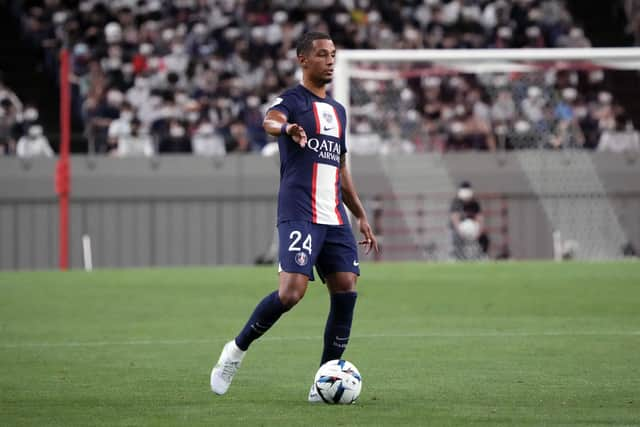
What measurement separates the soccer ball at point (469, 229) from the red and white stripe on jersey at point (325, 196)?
1621cm

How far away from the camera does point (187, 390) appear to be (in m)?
8.48

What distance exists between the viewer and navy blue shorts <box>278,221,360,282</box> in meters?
8.02

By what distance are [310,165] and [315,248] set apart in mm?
519

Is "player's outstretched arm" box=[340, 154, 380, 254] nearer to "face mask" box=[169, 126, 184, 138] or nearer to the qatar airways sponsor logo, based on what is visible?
the qatar airways sponsor logo

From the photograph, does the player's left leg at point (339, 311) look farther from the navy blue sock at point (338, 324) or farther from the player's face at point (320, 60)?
the player's face at point (320, 60)

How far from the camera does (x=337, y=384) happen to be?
786 centimetres

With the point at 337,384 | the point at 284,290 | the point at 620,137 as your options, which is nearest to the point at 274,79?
the point at 620,137

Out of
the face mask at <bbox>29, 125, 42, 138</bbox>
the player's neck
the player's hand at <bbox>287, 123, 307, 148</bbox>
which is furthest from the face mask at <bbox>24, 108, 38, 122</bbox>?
the player's hand at <bbox>287, 123, 307, 148</bbox>

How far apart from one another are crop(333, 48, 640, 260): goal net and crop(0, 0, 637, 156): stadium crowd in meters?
0.04

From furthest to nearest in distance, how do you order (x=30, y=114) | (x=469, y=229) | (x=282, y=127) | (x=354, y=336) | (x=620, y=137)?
(x=30, y=114) < (x=620, y=137) < (x=469, y=229) < (x=354, y=336) < (x=282, y=127)

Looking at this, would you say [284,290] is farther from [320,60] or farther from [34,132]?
[34,132]

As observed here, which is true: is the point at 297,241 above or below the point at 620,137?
above

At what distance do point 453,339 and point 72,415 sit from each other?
4929 millimetres

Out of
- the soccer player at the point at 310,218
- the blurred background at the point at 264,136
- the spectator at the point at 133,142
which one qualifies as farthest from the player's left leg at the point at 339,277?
the spectator at the point at 133,142
